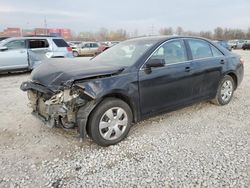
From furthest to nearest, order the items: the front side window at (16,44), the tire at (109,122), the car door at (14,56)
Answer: the front side window at (16,44), the car door at (14,56), the tire at (109,122)

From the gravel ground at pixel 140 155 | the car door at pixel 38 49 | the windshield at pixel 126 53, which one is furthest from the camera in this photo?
the car door at pixel 38 49

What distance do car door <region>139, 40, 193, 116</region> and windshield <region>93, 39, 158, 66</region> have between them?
0.70 ft

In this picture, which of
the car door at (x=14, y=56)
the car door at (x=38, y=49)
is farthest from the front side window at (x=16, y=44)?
the car door at (x=38, y=49)

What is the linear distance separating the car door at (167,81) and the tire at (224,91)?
99cm

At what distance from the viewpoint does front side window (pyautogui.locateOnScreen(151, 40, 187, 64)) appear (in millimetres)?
3748

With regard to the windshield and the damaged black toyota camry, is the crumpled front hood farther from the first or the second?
the windshield

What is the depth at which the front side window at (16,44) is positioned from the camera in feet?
30.0

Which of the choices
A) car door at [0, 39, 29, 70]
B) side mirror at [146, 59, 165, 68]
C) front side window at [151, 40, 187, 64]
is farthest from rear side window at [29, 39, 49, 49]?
side mirror at [146, 59, 165, 68]

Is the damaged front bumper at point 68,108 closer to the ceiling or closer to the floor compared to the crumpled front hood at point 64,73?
closer to the floor

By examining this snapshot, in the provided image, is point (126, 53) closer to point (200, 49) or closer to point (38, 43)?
point (200, 49)

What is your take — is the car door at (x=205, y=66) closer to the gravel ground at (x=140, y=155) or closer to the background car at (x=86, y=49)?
the gravel ground at (x=140, y=155)

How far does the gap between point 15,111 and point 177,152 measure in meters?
3.43

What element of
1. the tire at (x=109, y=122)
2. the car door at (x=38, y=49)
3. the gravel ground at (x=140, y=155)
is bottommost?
the gravel ground at (x=140, y=155)

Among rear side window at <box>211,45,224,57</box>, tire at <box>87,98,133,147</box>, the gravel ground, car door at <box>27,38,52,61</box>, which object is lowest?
the gravel ground
